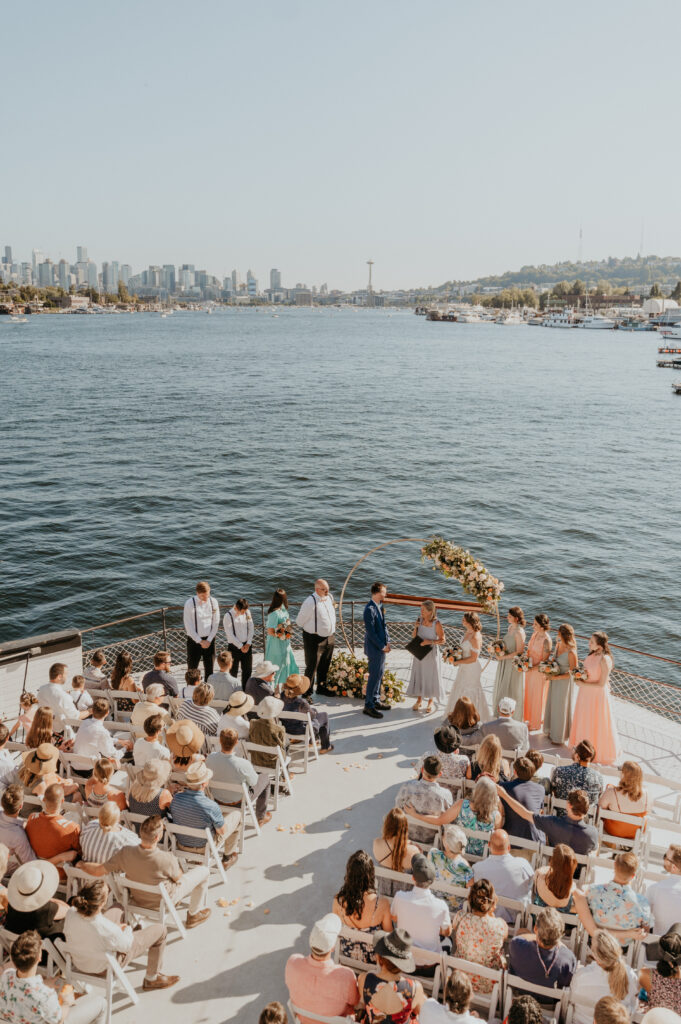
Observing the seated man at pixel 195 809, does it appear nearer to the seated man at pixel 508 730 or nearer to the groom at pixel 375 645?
the seated man at pixel 508 730

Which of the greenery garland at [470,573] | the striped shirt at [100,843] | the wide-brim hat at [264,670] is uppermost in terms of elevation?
the greenery garland at [470,573]

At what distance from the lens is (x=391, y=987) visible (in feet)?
17.5

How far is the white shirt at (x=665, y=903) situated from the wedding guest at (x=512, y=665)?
4.66 m

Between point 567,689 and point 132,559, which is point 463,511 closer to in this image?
point 132,559

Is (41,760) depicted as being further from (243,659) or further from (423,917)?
(243,659)

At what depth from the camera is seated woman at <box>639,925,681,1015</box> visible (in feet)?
17.7

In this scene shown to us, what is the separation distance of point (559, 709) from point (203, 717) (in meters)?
5.19

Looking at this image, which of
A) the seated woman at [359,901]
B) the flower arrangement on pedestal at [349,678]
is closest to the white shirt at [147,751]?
the seated woman at [359,901]

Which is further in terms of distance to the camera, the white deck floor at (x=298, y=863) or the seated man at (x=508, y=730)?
the seated man at (x=508, y=730)

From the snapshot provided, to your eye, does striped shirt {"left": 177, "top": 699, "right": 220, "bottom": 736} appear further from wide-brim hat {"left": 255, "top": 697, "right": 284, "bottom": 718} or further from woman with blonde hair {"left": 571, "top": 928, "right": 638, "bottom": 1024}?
woman with blonde hair {"left": 571, "top": 928, "right": 638, "bottom": 1024}

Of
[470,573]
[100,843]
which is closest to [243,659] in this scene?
[470,573]

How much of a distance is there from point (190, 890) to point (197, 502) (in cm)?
3207

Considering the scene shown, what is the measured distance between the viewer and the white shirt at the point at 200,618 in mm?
11867

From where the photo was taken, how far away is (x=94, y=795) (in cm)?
739
